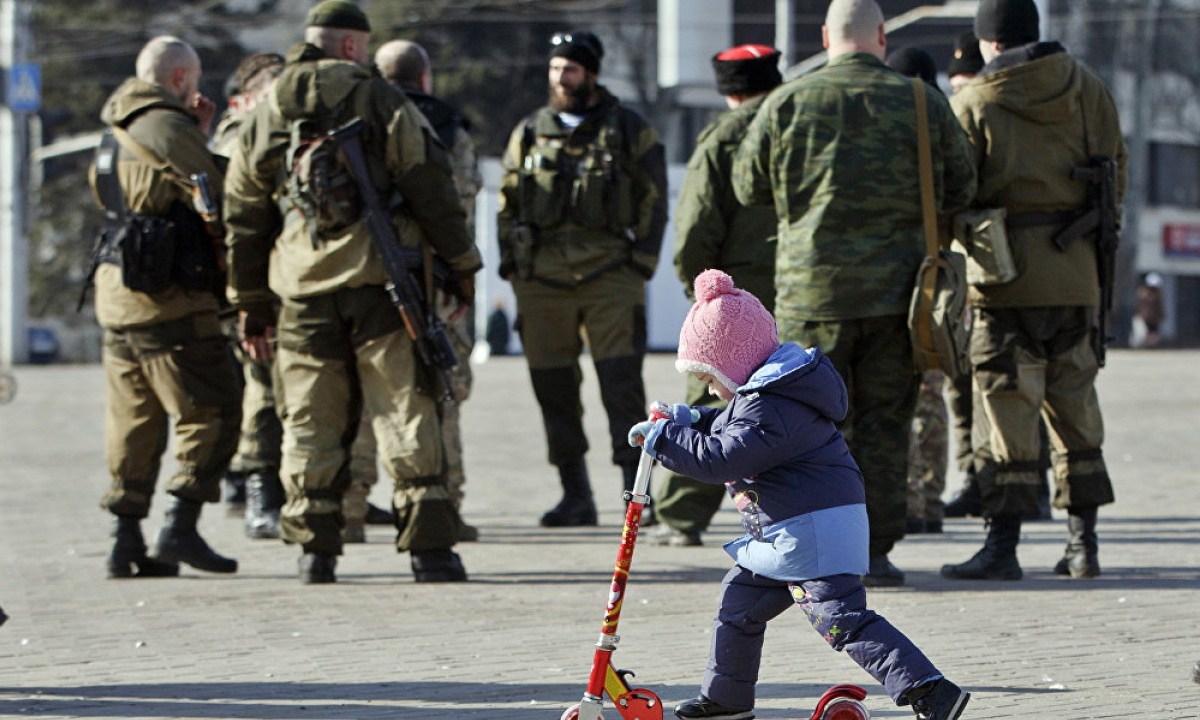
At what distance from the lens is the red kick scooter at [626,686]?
431cm

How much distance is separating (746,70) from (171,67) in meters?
2.42

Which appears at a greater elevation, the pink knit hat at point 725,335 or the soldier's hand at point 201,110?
the soldier's hand at point 201,110

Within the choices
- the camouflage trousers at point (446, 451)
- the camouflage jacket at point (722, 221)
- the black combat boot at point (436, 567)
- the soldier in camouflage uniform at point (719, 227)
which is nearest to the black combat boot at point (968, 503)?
the soldier in camouflage uniform at point (719, 227)

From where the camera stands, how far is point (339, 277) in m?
6.87

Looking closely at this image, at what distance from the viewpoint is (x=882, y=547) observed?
675 centimetres

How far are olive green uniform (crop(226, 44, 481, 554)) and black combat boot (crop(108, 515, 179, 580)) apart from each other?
2.71 ft

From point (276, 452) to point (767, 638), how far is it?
3519mm

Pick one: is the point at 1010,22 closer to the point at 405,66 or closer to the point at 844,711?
the point at 405,66

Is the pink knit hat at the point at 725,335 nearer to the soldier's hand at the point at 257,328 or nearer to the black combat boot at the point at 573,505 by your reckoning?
the soldier's hand at the point at 257,328

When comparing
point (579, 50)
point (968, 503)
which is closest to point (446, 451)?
point (579, 50)

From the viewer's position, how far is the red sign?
5606 cm

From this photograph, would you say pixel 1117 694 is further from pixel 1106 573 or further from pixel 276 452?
pixel 276 452

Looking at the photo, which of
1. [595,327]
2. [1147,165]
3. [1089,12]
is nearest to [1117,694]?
[595,327]

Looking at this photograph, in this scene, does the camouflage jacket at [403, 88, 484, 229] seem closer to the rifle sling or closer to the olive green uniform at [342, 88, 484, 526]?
the olive green uniform at [342, 88, 484, 526]
